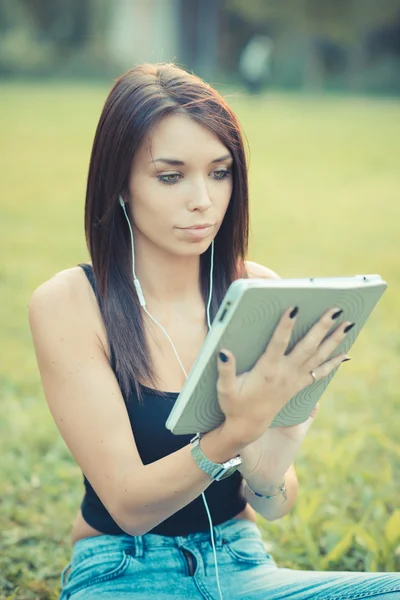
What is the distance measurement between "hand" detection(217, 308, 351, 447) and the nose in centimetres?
56

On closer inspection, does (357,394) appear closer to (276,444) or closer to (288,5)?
(276,444)

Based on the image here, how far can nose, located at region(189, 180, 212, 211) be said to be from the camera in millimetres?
2061

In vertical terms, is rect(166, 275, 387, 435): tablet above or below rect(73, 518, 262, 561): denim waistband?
above

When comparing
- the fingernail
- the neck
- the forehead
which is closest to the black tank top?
the neck

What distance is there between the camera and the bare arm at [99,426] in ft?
5.93

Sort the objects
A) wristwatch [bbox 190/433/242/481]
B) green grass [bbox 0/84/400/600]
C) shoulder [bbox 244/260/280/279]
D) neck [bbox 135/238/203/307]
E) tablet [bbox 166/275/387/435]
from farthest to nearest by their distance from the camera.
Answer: green grass [bbox 0/84/400/600]
shoulder [bbox 244/260/280/279]
neck [bbox 135/238/203/307]
wristwatch [bbox 190/433/242/481]
tablet [bbox 166/275/387/435]

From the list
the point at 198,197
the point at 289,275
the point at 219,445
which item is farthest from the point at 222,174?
the point at 289,275

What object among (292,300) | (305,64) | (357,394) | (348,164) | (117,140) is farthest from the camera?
(305,64)

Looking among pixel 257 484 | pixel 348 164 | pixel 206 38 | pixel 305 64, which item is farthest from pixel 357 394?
pixel 206 38

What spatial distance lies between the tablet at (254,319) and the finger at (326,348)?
2 centimetres

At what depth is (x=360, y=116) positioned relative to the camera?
18453 mm

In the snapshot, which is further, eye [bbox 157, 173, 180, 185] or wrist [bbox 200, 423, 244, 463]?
eye [bbox 157, 173, 180, 185]

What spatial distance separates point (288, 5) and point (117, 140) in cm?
2956

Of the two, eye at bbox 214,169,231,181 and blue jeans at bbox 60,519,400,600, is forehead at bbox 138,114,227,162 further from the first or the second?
blue jeans at bbox 60,519,400,600
